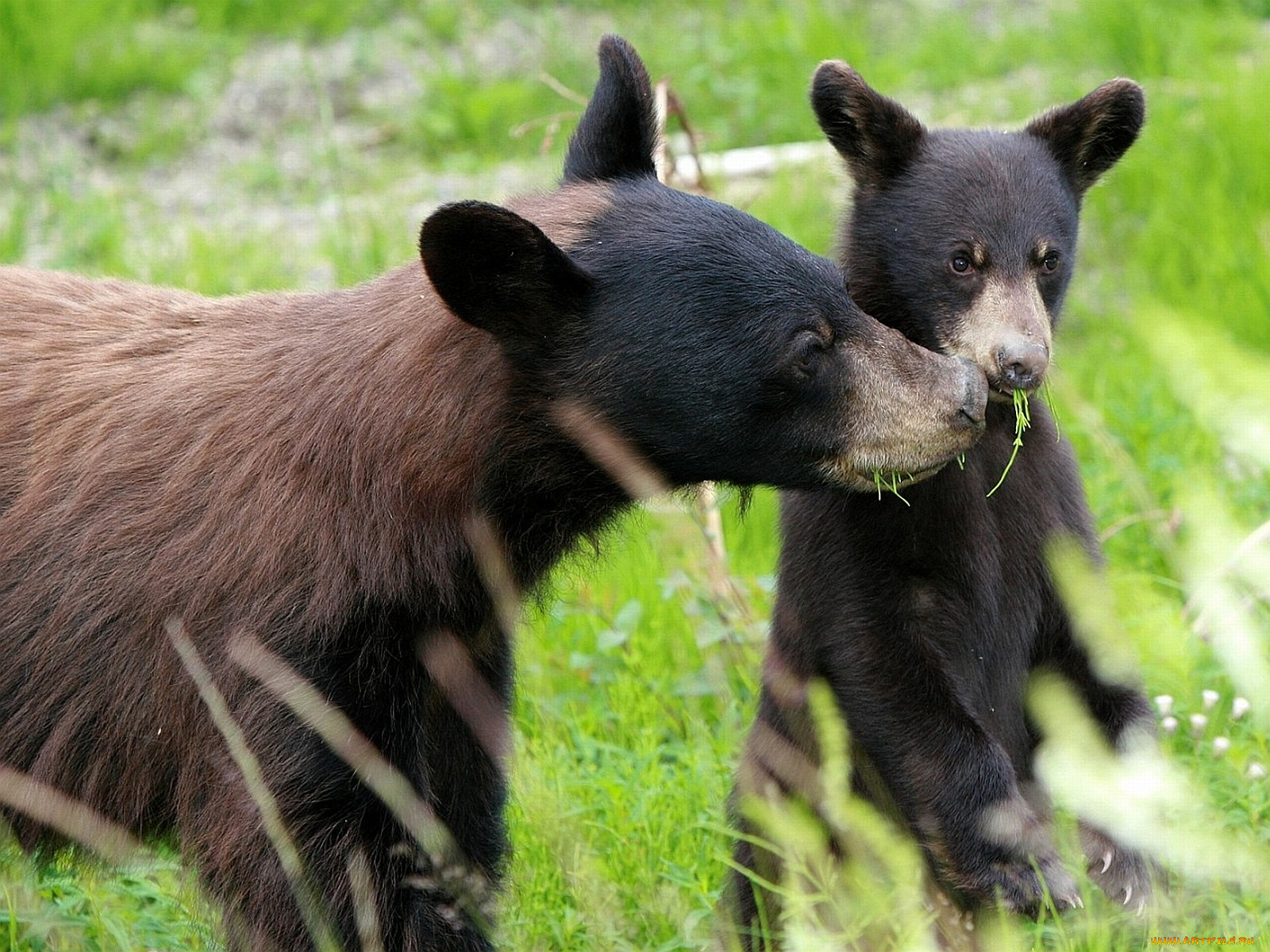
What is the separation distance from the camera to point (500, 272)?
3.34m

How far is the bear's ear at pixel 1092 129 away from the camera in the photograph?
454 centimetres

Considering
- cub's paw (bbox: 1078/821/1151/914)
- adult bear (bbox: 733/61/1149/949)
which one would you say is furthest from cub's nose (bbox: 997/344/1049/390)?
cub's paw (bbox: 1078/821/1151/914)

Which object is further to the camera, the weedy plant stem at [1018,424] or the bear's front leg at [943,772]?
the weedy plant stem at [1018,424]

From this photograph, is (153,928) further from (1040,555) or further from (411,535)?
(1040,555)

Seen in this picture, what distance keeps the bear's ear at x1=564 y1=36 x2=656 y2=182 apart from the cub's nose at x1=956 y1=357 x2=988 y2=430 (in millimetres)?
899

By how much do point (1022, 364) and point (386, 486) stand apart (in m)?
1.52

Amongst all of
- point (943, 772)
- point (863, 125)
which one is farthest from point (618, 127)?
point (943, 772)

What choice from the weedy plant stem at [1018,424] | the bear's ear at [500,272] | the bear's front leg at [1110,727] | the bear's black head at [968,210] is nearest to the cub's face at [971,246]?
the bear's black head at [968,210]

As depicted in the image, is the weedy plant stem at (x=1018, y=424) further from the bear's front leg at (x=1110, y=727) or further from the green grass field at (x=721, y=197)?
the bear's front leg at (x=1110, y=727)

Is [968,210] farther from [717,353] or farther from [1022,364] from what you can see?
[717,353]

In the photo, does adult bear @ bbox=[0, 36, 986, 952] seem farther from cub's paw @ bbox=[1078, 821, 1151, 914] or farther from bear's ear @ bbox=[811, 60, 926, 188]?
cub's paw @ bbox=[1078, 821, 1151, 914]

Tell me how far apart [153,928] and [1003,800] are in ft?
7.33

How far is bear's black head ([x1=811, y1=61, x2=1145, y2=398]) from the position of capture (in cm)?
412

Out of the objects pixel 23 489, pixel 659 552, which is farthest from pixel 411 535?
pixel 659 552
